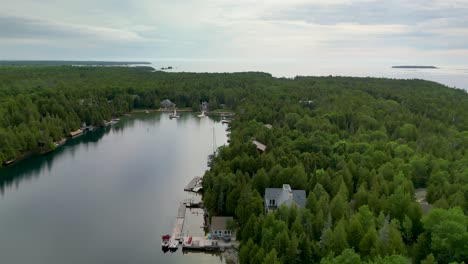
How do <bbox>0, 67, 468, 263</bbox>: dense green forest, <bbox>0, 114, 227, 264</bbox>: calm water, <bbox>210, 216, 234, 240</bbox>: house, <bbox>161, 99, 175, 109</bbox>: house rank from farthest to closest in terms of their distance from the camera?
<bbox>161, 99, 175, 109</bbox>: house
<bbox>210, 216, 234, 240</bbox>: house
<bbox>0, 114, 227, 264</bbox>: calm water
<bbox>0, 67, 468, 263</bbox>: dense green forest

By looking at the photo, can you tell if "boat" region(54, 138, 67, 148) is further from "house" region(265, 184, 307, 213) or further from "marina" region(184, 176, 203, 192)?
"house" region(265, 184, 307, 213)

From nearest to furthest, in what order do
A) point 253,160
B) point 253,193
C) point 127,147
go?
1. point 253,193
2. point 253,160
3. point 127,147

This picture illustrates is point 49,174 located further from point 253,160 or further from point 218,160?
point 253,160

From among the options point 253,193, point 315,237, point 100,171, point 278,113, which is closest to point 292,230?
point 315,237

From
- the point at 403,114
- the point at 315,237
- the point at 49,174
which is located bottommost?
the point at 49,174

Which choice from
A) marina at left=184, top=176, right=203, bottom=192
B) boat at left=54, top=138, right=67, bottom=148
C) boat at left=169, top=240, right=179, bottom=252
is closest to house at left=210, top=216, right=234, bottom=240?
boat at left=169, top=240, right=179, bottom=252

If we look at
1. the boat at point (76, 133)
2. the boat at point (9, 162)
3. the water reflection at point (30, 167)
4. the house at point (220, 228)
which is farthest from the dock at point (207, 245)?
the boat at point (76, 133)

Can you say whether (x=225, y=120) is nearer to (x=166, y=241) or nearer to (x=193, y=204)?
(x=193, y=204)

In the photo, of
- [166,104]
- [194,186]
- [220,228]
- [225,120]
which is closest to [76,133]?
[225,120]

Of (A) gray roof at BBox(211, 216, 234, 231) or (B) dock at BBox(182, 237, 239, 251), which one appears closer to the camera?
(B) dock at BBox(182, 237, 239, 251)
